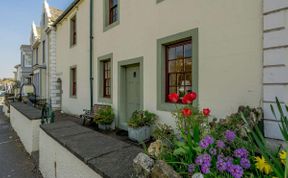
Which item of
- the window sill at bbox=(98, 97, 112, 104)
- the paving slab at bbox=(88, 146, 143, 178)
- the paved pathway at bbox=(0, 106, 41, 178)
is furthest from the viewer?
the window sill at bbox=(98, 97, 112, 104)

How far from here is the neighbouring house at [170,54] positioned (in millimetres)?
3592

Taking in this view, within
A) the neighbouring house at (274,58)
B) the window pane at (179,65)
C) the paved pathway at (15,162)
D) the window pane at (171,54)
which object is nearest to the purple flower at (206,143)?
the neighbouring house at (274,58)

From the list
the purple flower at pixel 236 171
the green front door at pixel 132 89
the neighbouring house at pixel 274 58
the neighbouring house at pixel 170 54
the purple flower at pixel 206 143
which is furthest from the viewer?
the green front door at pixel 132 89

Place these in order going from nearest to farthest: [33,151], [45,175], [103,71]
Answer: [45,175], [33,151], [103,71]

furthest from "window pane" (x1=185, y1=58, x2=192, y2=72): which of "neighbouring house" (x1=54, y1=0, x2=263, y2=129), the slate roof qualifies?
the slate roof

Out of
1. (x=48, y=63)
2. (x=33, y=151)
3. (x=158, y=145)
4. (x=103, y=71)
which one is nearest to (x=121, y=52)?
(x=103, y=71)

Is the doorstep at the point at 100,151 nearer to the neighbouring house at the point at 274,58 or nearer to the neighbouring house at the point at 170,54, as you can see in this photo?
the neighbouring house at the point at 274,58

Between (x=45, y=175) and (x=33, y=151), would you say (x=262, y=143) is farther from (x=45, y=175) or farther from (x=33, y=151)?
(x=33, y=151)

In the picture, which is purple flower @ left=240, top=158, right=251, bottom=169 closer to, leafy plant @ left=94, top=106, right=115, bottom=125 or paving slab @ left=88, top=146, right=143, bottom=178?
paving slab @ left=88, top=146, right=143, bottom=178

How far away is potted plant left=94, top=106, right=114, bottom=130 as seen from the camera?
6.96 m

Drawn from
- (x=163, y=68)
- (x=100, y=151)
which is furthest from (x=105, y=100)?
(x=100, y=151)

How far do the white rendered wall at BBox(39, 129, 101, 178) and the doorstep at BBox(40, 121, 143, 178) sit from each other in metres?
0.10

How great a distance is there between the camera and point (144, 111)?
561cm

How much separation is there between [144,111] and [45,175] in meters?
2.82
